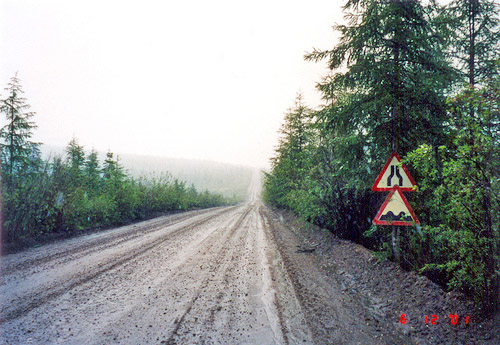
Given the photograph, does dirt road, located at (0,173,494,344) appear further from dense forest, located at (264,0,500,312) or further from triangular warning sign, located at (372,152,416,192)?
triangular warning sign, located at (372,152,416,192)

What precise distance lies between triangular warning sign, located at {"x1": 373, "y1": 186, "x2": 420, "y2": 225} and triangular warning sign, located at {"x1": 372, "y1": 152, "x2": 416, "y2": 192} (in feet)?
0.32

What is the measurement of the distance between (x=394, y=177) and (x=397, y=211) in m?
0.62

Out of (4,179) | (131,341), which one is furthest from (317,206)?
(4,179)

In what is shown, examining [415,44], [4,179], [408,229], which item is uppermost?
[415,44]

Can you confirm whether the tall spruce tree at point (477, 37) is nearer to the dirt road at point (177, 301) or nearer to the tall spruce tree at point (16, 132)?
the dirt road at point (177, 301)

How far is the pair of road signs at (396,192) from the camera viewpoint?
4.15 meters

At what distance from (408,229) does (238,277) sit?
12.0 feet

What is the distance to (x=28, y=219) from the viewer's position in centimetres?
775

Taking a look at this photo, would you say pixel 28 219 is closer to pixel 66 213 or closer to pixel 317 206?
pixel 66 213

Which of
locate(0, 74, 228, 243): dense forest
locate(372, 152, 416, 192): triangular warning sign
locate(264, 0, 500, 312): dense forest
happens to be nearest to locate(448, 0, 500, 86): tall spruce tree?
locate(264, 0, 500, 312): dense forest

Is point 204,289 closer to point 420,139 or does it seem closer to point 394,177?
point 394,177

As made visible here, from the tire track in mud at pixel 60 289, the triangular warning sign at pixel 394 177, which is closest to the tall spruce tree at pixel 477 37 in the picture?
the triangular warning sign at pixel 394 177

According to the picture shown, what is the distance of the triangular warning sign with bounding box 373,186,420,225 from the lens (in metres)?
4.16

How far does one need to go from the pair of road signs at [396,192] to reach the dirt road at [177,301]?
1.59m
